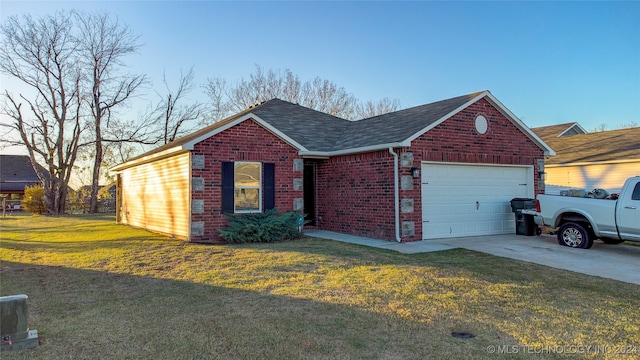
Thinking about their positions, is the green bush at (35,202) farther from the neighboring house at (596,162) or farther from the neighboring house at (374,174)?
the neighboring house at (596,162)

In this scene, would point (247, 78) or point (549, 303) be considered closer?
point (549, 303)

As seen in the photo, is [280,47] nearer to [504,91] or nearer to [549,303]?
[504,91]

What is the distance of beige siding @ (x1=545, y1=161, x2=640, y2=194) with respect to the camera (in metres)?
16.9

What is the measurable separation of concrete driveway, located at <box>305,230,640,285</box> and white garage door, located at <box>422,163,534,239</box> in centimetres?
51

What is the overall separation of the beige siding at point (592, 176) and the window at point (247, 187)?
11300 millimetres

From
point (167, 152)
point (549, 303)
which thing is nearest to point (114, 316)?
point (549, 303)

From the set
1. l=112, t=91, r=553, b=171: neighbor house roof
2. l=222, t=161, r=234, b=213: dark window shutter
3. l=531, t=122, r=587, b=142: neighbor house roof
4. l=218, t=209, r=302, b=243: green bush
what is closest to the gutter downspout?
l=112, t=91, r=553, b=171: neighbor house roof

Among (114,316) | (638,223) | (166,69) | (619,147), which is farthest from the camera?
(166,69)

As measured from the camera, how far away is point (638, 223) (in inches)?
342

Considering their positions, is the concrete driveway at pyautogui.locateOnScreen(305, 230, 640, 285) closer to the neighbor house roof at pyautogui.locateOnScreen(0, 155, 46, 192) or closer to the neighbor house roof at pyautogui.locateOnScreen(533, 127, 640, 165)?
the neighbor house roof at pyautogui.locateOnScreen(533, 127, 640, 165)

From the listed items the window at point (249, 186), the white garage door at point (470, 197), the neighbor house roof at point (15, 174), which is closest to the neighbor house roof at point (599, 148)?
the white garage door at point (470, 197)

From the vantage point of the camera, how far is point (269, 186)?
12.4 meters

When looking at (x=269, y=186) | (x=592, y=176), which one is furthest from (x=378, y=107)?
(x=269, y=186)

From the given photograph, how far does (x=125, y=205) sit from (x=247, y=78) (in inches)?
753
